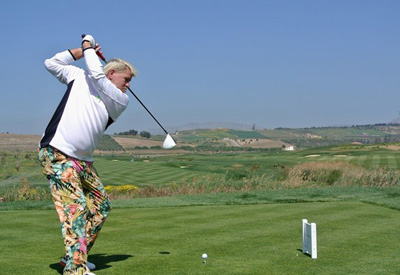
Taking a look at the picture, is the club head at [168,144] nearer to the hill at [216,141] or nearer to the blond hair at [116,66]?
the blond hair at [116,66]

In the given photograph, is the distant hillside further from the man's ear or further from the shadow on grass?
the man's ear

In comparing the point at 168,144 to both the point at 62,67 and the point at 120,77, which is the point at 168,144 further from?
the point at 62,67

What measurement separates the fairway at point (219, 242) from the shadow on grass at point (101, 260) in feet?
0.04

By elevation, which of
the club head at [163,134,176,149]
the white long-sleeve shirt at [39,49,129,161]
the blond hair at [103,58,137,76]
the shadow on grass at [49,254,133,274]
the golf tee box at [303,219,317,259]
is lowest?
the shadow on grass at [49,254,133,274]

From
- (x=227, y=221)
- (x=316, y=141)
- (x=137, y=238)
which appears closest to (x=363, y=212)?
(x=227, y=221)

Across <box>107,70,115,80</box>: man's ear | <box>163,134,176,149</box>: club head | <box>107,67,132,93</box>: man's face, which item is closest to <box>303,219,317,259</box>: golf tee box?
<box>163,134,176,149</box>: club head

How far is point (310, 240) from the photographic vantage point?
7.45 m

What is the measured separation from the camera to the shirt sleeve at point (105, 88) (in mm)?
5871

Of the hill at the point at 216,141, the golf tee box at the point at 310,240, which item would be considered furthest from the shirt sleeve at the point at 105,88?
the hill at the point at 216,141

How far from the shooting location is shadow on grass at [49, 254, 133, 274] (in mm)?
6677

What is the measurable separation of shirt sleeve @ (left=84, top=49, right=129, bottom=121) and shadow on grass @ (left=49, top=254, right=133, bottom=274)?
181 cm

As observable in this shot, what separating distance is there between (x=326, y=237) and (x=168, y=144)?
10.6 ft

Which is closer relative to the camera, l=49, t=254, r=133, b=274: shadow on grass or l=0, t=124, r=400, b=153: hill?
l=49, t=254, r=133, b=274: shadow on grass

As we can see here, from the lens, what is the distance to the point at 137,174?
160 feet
